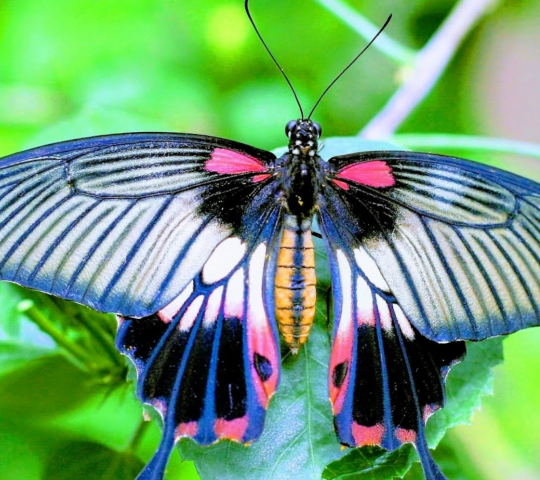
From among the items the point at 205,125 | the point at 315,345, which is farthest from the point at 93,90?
the point at 315,345

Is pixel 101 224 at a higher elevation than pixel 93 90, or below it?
below

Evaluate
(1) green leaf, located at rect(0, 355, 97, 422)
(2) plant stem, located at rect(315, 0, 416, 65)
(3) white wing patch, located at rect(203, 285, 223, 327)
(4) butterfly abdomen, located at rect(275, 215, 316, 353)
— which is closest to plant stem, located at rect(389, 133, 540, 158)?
(2) plant stem, located at rect(315, 0, 416, 65)

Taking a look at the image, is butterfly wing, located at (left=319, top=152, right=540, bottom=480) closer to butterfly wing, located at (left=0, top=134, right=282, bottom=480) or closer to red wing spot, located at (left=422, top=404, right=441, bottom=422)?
red wing spot, located at (left=422, top=404, right=441, bottom=422)

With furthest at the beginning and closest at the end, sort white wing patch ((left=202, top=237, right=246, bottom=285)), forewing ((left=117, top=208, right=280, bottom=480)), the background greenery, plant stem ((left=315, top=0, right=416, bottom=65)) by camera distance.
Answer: the background greenery
plant stem ((left=315, top=0, right=416, bottom=65))
white wing patch ((left=202, top=237, right=246, bottom=285))
forewing ((left=117, top=208, right=280, bottom=480))

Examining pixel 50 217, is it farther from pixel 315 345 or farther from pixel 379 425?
pixel 379 425

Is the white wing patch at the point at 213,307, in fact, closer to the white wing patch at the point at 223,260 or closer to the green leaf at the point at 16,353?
the white wing patch at the point at 223,260

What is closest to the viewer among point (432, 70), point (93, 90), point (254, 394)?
point (254, 394)

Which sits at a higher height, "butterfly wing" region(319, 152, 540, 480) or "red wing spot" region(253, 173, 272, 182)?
"red wing spot" region(253, 173, 272, 182)

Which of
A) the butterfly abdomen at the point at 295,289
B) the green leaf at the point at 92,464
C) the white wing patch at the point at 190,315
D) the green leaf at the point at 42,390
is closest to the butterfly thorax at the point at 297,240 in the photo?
the butterfly abdomen at the point at 295,289

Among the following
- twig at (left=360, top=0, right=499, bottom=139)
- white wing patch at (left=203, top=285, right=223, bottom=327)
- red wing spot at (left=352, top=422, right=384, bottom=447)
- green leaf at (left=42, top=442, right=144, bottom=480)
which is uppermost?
twig at (left=360, top=0, right=499, bottom=139)
